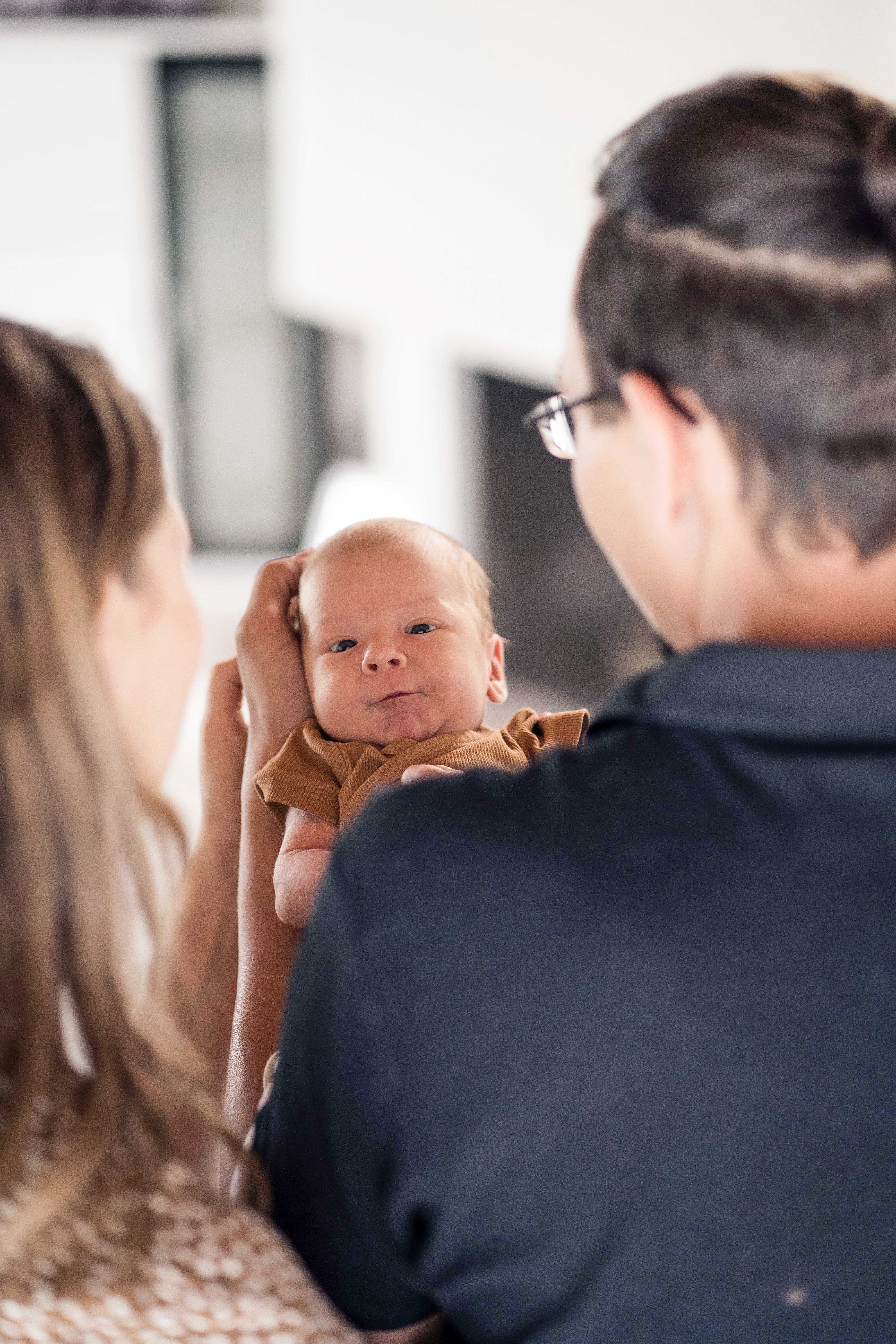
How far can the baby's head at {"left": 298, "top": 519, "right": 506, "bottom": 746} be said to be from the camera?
1.32 m

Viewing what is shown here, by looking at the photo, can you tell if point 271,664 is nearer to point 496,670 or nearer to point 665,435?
point 496,670

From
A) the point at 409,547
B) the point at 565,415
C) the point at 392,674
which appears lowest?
the point at 392,674

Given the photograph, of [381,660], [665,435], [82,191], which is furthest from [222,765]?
[82,191]

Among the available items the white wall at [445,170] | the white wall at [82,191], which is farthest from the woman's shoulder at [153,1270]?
the white wall at [82,191]

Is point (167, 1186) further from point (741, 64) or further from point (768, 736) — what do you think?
point (741, 64)

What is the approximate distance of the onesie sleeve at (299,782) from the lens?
120cm

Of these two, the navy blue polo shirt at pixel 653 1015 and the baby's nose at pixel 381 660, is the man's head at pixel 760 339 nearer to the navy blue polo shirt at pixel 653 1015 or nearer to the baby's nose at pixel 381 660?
the navy blue polo shirt at pixel 653 1015

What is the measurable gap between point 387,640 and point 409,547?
0.38 feet

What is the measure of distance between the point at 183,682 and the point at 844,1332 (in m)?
0.54

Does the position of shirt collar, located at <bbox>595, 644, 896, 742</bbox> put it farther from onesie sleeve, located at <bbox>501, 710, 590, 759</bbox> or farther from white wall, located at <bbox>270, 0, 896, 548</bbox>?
white wall, located at <bbox>270, 0, 896, 548</bbox>

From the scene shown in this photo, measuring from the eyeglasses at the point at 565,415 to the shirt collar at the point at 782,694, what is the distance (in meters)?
0.14

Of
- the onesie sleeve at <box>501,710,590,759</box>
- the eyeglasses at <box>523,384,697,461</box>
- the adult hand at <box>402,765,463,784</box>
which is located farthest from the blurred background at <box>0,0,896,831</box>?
the eyeglasses at <box>523,384,697,461</box>

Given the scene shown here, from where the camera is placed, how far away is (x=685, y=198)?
64 cm

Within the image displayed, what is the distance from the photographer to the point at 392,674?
4.34ft
